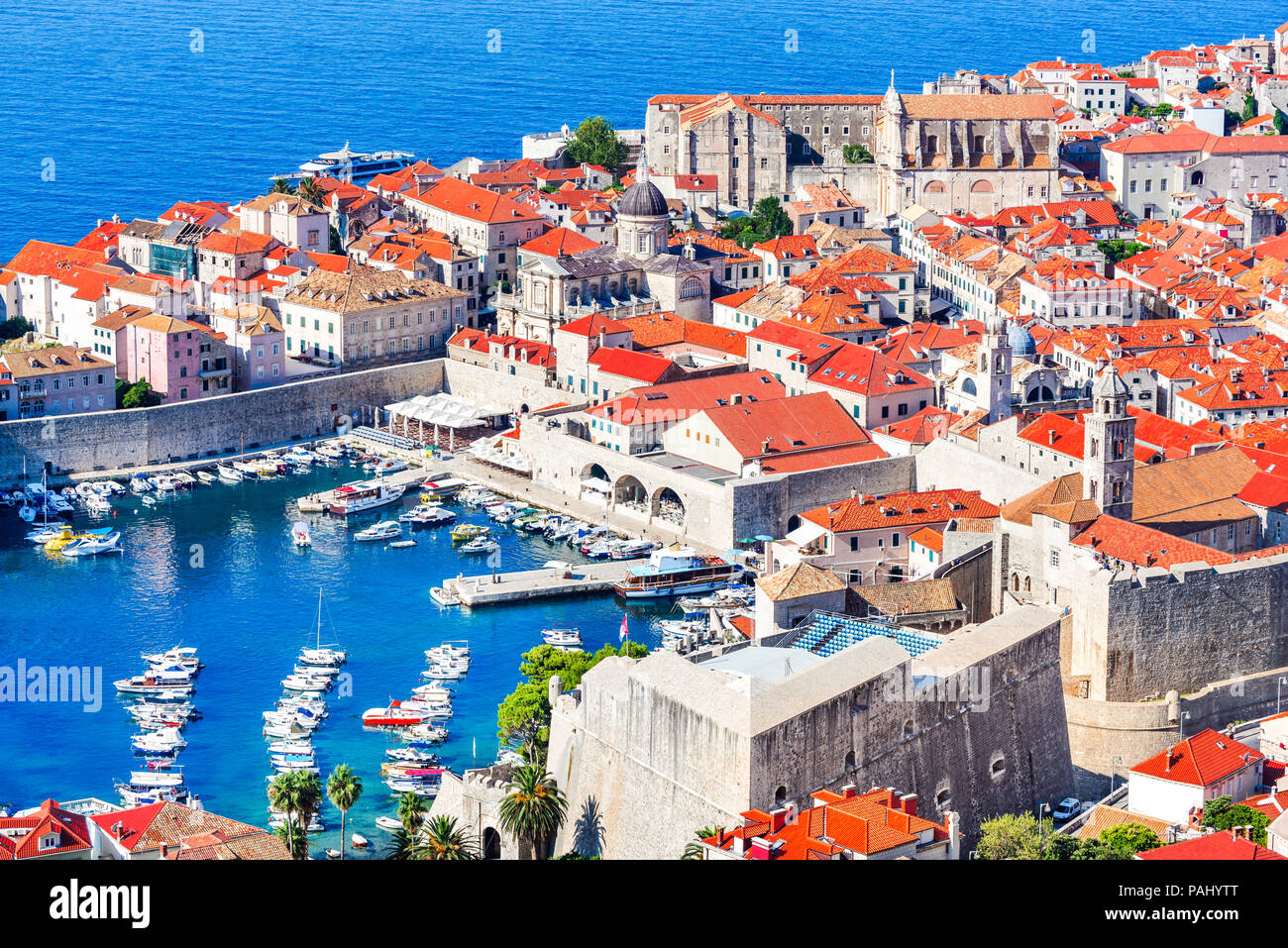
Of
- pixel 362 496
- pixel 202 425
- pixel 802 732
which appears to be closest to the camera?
pixel 802 732

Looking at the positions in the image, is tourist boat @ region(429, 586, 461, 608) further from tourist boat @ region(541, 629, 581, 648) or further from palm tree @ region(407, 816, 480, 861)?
palm tree @ region(407, 816, 480, 861)

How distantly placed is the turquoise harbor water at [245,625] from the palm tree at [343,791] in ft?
2.36

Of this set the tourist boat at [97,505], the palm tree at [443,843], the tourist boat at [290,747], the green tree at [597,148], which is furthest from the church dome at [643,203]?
the palm tree at [443,843]

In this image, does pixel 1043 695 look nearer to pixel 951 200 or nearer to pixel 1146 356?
pixel 1146 356

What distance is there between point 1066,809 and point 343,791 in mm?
10470

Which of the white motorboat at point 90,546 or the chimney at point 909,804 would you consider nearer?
the chimney at point 909,804

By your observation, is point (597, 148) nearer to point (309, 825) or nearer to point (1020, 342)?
point (1020, 342)

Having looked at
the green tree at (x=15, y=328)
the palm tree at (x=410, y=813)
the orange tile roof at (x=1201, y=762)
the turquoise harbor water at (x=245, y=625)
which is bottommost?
the turquoise harbor water at (x=245, y=625)

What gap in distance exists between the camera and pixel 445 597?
44.3 m

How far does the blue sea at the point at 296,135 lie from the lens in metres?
38.2

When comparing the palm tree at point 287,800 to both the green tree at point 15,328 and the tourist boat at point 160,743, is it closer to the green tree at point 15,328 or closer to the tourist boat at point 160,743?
the tourist boat at point 160,743

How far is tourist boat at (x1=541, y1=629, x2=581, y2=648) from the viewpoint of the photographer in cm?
4119

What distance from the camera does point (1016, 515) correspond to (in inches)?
1503

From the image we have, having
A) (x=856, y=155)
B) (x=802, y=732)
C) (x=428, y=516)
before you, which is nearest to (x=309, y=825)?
(x=802, y=732)
